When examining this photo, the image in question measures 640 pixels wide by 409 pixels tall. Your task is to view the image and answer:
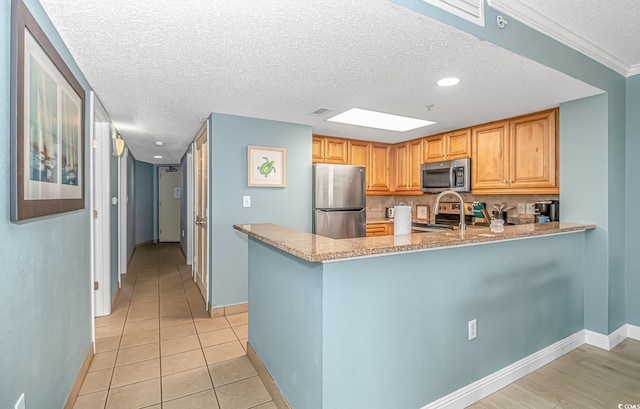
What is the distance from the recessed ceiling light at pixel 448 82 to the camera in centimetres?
223

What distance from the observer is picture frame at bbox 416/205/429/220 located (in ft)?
15.3

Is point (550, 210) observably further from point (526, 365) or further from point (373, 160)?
point (373, 160)

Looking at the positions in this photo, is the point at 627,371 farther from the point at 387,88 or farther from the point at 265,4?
the point at 265,4

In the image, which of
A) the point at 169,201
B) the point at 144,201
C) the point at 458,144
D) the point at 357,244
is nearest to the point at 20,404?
the point at 357,244

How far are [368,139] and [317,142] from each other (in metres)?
0.78

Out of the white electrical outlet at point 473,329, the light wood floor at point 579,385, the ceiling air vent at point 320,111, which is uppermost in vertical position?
the ceiling air vent at point 320,111

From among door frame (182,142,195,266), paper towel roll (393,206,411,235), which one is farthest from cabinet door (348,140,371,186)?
door frame (182,142,195,266)

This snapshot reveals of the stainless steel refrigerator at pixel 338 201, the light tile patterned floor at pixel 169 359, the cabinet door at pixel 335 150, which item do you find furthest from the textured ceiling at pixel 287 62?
the light tile patterned floor at pixel 169 359

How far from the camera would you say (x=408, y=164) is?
4.57 m

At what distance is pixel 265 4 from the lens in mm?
1388

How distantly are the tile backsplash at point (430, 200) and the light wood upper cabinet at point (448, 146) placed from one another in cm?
56

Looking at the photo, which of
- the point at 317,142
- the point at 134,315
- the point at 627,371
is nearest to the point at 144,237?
the point at 134,315

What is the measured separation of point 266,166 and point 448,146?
90.2 inches

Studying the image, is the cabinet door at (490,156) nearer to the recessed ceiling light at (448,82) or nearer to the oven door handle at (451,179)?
the oven door handle at (451,179)
